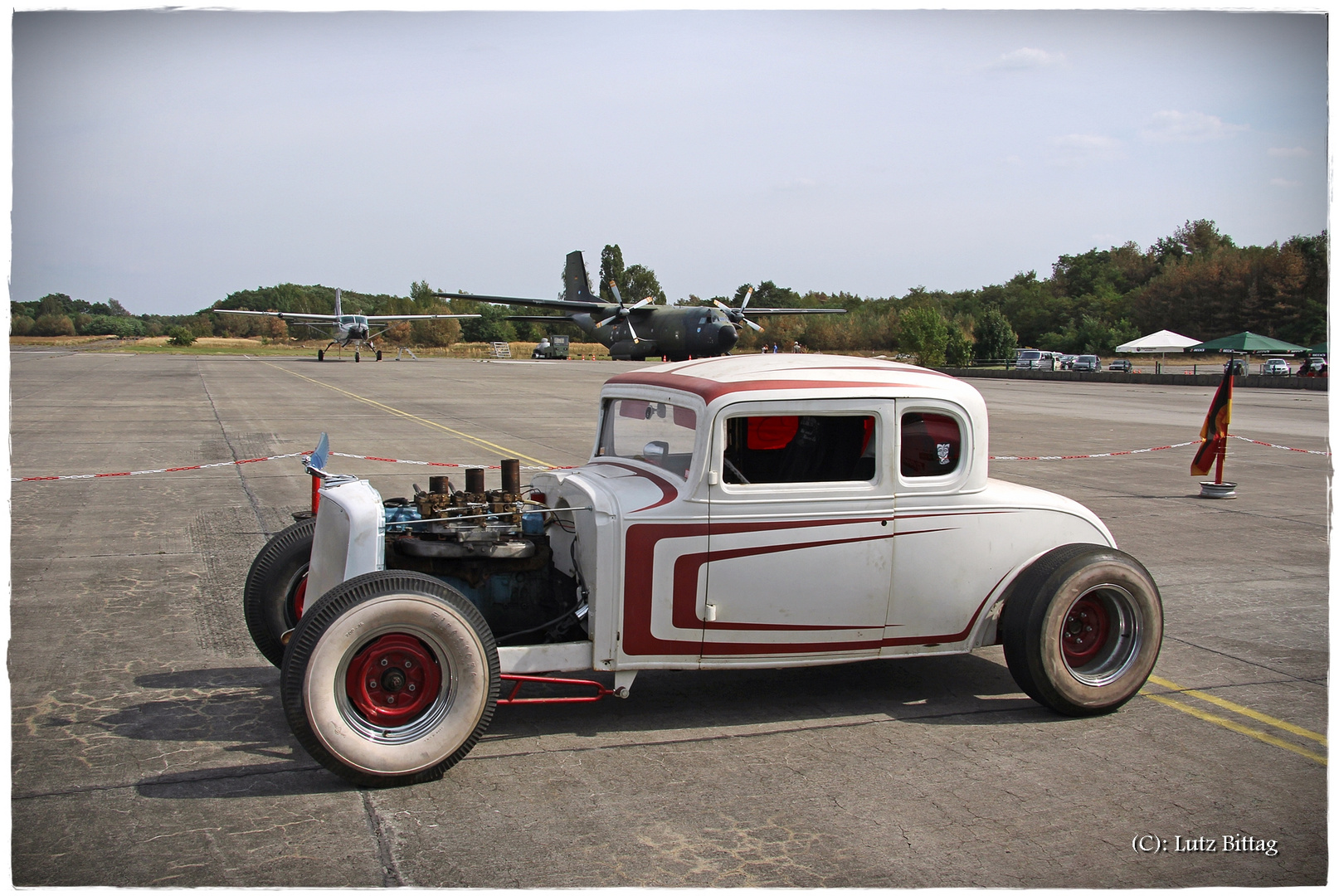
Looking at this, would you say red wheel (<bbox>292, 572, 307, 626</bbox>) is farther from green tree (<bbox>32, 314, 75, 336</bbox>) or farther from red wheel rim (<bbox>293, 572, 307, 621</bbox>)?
green tree (<bbox>32, 314, 75, 336</bbox>)

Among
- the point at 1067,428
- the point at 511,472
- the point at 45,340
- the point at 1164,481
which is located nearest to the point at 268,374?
the point at 1067,428

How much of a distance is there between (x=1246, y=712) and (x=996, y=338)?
213 ft

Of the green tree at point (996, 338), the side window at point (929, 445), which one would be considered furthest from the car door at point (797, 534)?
the green tree at point (996, 338)

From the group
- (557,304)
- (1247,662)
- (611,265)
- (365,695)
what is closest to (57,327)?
(611,265)

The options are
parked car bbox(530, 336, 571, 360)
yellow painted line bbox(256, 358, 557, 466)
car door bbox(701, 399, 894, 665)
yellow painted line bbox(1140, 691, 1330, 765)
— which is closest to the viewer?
yellow painted line bbox(1140, 691, 1330, 765)

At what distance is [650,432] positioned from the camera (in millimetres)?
5164

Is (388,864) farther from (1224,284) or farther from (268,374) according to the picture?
(1224,284)

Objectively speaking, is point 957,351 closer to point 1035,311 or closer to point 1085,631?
point 1035,311

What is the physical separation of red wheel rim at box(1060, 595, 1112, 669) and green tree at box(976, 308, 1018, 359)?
2547 inches

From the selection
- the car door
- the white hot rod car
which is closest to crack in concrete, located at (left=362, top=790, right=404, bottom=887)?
the white hot rod car

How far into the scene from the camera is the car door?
4480 millimetres

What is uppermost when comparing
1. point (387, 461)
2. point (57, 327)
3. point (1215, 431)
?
point (57, 327)

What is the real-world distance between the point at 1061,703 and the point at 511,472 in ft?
9.64

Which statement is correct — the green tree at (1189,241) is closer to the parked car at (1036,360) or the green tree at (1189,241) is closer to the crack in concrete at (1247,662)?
the parked car at (1036,360)
